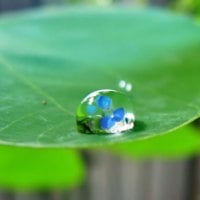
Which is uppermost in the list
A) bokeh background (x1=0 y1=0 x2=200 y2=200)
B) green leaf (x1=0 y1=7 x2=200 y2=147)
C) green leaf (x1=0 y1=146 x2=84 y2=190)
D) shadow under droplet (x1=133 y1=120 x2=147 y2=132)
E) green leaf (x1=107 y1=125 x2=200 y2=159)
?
shadow under droplet (x1=133 y1=120 x2=147 y2=132)

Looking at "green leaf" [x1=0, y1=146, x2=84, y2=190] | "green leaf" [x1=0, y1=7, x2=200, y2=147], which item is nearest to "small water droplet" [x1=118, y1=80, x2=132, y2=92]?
"green leaf" [x1=0, y1=7, x2=200, y2=147]

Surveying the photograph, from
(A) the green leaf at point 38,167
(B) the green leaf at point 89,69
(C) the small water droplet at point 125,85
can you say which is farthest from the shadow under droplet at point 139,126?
(A) the green leaf at point 38,167

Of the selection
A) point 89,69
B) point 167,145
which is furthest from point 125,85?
point 167,145

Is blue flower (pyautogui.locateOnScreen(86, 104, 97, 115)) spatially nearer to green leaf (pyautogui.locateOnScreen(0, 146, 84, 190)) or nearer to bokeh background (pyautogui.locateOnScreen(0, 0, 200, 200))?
green leaf (pyautogui.locateOnScreen(0, 146, 84, 190))

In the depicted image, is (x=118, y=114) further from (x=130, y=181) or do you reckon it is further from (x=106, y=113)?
(x=130, y=181)

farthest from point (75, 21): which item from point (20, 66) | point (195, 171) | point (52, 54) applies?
point (195, 171)

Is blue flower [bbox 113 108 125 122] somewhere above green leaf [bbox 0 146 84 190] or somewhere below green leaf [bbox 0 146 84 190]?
above

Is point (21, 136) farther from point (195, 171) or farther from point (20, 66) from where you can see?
point (195, 171)
